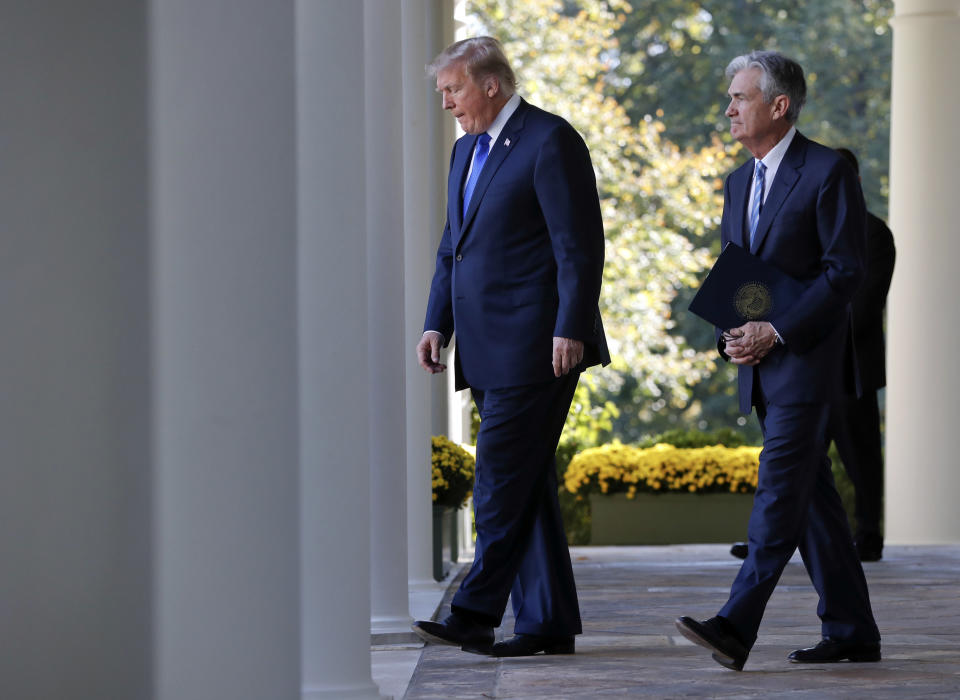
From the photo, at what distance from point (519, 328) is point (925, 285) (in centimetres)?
636

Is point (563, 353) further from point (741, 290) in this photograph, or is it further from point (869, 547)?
point (869, 547)

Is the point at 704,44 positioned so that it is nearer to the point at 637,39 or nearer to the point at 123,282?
the point at 637,39

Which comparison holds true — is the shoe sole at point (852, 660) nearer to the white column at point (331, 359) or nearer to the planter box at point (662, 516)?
the white column at point (331, 359)

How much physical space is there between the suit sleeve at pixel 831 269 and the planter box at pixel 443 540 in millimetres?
3158

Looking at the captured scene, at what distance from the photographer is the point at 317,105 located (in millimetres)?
3990

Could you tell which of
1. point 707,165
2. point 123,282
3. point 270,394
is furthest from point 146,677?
point 707,165

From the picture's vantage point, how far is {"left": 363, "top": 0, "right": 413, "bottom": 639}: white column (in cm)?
522

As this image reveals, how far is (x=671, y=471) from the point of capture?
1106 centimetres

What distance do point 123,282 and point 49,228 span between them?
269 mm

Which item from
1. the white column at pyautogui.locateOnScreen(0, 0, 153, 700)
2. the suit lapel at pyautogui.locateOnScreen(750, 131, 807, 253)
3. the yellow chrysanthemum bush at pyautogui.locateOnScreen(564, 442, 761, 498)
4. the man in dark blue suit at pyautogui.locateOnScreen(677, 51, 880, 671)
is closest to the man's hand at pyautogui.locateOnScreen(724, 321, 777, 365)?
the man in dark blue suit at pyautogui.locateOnScreen(677, 51, 880, 671)

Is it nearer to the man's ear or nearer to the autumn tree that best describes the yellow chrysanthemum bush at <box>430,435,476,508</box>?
the man's ear

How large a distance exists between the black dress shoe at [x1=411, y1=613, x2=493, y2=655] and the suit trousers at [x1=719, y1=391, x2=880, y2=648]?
2.66ft

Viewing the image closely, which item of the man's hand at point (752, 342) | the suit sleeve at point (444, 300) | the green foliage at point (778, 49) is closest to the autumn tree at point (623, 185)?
the green foliage at point (778, 49)

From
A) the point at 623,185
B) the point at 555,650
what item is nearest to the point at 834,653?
the point at 555,650
